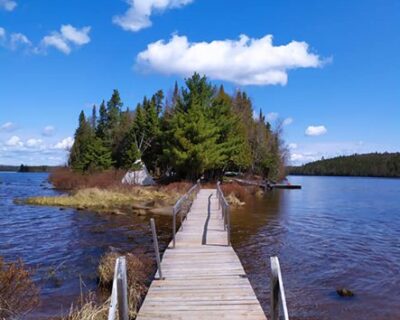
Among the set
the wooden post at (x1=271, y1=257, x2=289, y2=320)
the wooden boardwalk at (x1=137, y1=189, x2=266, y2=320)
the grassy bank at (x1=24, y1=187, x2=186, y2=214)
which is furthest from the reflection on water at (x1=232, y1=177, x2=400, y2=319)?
the grassy bank at (x1=24, y1=187, x2=186, y2=214)

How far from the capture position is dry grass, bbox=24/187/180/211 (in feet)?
103

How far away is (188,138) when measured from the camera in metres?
37.8

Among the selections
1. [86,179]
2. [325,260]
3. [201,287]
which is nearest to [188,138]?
[86,179]

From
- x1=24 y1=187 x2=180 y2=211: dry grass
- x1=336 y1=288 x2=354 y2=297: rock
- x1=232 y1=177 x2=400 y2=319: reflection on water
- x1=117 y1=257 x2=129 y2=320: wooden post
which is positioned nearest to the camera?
x1=117 y1=257 x2=129 y2=320: wooden post

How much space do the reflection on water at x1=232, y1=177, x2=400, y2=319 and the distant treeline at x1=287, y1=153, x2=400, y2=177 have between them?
138 m

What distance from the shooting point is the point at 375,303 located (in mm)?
10750

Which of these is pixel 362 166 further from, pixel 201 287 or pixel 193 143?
pixel 201 287

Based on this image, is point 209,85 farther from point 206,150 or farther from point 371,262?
point 371,262

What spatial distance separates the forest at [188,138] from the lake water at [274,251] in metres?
10.9

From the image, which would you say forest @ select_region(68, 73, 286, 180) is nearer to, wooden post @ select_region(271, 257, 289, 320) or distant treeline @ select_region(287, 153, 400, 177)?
wooden post @ select_region(271, 257, 289, 320)

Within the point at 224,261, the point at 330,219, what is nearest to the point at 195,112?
the point at 330,219

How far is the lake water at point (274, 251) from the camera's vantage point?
10688mm

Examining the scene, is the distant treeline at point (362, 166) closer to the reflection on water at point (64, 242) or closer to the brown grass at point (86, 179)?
the brown grass at point (86, 179)

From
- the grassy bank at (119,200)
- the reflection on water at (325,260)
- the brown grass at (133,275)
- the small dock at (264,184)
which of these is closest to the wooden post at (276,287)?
the brown grass at (133,275)
